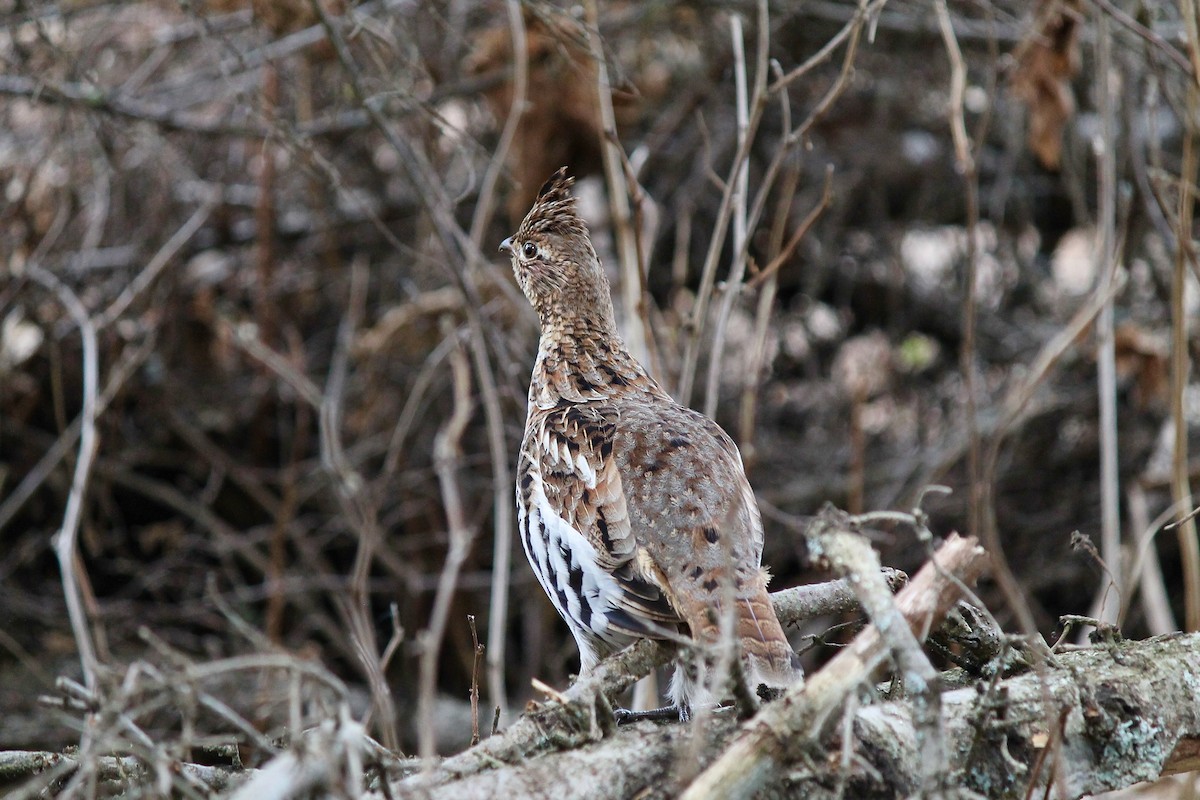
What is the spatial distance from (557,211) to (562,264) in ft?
0.69

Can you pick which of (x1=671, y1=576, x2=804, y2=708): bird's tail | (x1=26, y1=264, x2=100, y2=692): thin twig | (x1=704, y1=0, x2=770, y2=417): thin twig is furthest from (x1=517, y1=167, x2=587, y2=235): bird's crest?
(x1=26, y1=264, x2=100, y2=692): thin twig

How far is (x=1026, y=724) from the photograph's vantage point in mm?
2752

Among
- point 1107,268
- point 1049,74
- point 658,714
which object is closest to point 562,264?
point 658,714

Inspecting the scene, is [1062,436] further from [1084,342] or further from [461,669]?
[461,669]

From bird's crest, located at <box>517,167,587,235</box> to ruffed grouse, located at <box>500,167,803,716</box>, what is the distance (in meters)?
0.06

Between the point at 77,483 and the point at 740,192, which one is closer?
the point at 740,192

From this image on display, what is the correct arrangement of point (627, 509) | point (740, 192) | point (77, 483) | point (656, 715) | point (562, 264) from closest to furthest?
point (656, 715), point (627, 509), point (562, 264), point (740, 192), point (77, 483)

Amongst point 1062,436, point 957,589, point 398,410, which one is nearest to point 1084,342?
point 1062,436

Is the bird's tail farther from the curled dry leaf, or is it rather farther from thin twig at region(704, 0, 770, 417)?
the curled dry leaf

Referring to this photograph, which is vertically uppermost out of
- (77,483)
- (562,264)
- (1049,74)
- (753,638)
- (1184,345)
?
(1049,74)

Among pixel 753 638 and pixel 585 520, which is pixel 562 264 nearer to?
pixel 585 520

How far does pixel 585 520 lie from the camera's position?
150 inches

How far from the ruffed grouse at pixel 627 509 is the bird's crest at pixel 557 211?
Result: 6 cm

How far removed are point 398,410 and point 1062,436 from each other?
13.9ft
